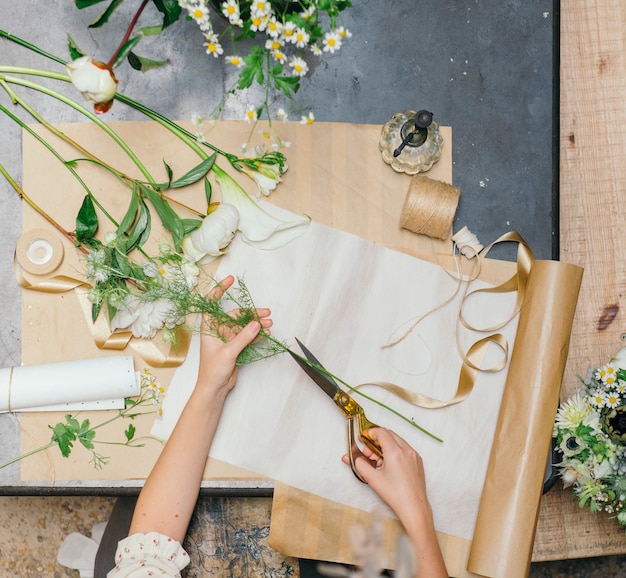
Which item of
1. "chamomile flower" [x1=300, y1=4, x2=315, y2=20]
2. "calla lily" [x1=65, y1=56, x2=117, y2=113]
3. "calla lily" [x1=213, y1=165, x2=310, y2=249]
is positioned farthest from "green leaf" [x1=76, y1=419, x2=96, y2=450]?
"chamomile flower" [x1=300, y1=4, x2=315, y2=20]

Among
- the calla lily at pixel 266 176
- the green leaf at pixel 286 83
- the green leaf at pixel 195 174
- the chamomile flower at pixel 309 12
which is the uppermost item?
the chamomile flower at pixel 309 12

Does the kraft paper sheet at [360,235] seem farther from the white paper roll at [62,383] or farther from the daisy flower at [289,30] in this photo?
the daisy flower at [289,30]

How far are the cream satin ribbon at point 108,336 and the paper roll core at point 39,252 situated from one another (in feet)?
0.05

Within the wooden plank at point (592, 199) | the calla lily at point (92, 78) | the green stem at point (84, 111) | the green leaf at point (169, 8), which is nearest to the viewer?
the calla lily at point (92, 78)

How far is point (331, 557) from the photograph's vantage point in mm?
1064

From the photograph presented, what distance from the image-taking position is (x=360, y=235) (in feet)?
3.60

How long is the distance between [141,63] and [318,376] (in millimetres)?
602

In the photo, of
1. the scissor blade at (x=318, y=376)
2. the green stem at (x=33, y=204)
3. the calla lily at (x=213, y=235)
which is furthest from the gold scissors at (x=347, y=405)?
the green stem at (x=33, y=204)

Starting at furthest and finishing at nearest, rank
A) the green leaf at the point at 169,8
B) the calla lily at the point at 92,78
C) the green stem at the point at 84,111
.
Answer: the green stem at the point at 84,111, the green leaf at the point at 169,8, the calla lily at the point at 92,78

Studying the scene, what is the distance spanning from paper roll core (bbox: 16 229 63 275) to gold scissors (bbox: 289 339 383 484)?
45 centimetres

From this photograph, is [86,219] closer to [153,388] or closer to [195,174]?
[195,174]

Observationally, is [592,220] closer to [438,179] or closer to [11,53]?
[438,179]

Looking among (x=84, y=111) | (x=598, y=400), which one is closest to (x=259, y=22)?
(x=84, y=111)

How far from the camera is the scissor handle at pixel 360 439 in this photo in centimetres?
105
